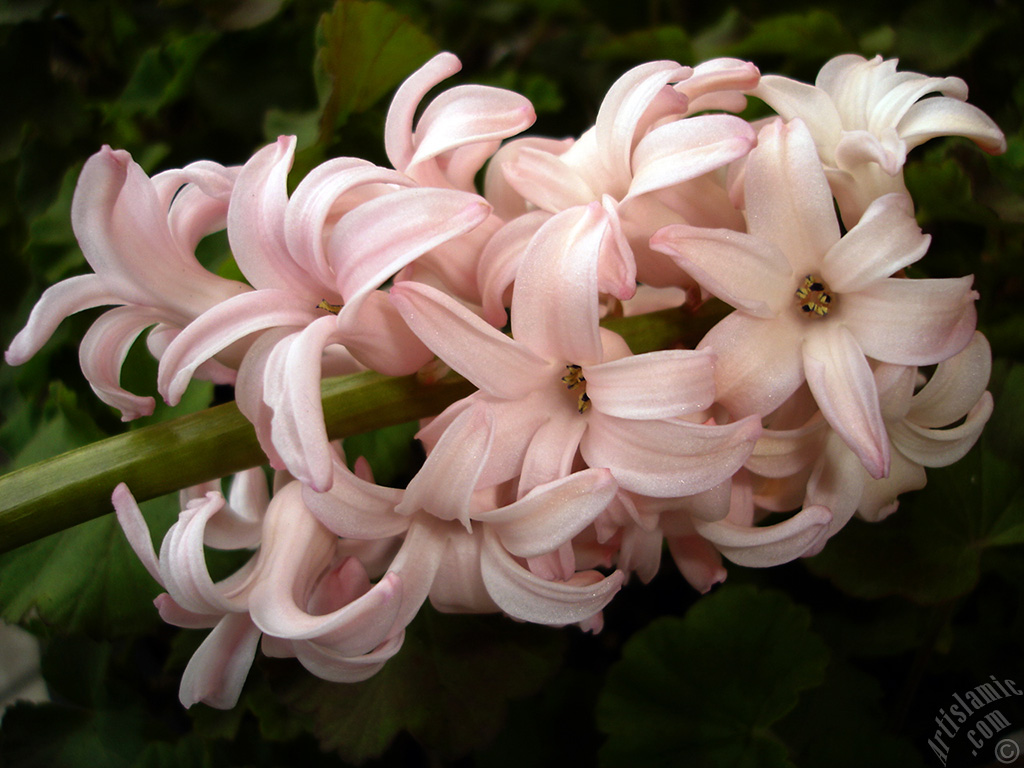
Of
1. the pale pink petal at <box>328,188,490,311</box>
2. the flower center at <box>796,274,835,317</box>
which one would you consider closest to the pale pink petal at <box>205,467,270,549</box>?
the pale pink petal at <box>328,188,490,311</box>

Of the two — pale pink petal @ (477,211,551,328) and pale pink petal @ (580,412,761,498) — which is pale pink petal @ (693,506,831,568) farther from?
pale pink petal @ (477,211,551,328)

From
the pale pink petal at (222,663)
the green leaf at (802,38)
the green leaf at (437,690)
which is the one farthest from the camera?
the green leaf at (802,38)

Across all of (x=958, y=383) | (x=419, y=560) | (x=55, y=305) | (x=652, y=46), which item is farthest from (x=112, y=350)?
(x=652, y=46)

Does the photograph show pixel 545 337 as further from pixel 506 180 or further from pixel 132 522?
pixel 132 522

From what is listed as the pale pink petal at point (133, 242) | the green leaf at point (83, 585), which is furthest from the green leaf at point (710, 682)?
the pale pink petal at point (133, 242)

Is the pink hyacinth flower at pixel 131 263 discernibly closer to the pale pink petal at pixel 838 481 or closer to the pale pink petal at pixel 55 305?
the pale pink petal at pixel 55 305

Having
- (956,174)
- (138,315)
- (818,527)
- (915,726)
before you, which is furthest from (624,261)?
(915,726)
